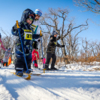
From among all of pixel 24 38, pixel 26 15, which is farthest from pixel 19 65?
pixel 26 15

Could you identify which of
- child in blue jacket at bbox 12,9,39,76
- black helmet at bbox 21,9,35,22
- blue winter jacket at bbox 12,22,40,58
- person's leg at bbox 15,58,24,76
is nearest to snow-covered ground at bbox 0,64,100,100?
person's leg at bbox 15,58,24,76

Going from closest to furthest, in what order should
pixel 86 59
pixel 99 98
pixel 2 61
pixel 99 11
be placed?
1. pixel 99 98
2. pixel 99 11
3. pixel 86 59
4. pixel 2 61

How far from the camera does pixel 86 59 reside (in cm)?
598

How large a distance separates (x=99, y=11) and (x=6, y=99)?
2.57 m

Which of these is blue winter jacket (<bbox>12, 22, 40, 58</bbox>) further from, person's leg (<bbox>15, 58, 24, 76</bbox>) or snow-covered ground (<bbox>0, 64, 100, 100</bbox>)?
snow-covered ground (<bbox>0, 64, 100, 100</bbox>)

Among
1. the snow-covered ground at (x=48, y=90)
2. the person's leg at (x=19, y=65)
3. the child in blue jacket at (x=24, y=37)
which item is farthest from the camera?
the child in blue jacket at (x=24, y=37)

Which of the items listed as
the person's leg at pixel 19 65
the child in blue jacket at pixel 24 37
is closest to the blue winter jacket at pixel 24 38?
the child in blue jacket at pixel 24 37

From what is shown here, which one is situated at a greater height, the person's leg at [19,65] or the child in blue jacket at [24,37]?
the child in blue jacket at [24,37]

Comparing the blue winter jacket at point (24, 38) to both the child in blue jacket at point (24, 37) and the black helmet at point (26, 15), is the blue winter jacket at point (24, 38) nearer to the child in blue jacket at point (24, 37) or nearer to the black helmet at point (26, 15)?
the child in blue jacket at point (24, 37)

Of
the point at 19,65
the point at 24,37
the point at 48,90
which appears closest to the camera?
the point at 48,90

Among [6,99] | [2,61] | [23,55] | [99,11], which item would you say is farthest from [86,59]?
[2,61]

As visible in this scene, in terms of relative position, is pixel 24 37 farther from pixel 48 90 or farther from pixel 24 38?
pixel 48 90

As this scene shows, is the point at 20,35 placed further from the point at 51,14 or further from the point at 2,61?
the point at 51,14

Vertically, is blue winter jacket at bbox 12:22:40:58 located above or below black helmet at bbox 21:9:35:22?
below
